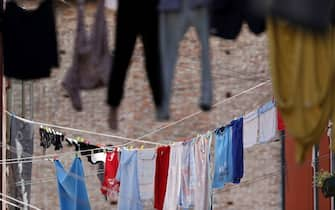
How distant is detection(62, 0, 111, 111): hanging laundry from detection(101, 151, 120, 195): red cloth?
8.83 metres

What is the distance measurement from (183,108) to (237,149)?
6820mm

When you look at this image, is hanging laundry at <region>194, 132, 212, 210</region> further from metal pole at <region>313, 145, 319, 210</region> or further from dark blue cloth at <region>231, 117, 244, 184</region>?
metal pole at <region>313, 145, 319, 210</region>

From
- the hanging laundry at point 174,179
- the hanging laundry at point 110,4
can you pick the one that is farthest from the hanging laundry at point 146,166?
the hanging laundry at point 110,4

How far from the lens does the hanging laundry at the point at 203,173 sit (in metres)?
12.6

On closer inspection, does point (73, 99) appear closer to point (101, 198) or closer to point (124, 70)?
point (124, 70)

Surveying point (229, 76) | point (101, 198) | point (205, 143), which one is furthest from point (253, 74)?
point (205, 143)

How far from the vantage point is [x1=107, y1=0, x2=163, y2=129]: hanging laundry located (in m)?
4.96

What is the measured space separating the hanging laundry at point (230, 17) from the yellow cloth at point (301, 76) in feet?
0.52

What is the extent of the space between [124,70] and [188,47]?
13.8 metres

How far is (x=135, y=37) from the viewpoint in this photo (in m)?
4.99

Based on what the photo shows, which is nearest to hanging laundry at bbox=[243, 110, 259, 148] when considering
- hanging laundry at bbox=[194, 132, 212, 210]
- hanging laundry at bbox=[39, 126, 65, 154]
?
hanging laundry at bbox=[194, 132, 212, 210]

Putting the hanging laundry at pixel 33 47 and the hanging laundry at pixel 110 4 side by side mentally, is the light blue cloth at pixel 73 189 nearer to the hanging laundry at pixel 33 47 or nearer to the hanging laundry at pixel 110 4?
the hanging laundry at pixel 33 47

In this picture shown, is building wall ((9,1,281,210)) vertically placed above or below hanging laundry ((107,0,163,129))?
above

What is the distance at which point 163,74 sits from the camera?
493cm
